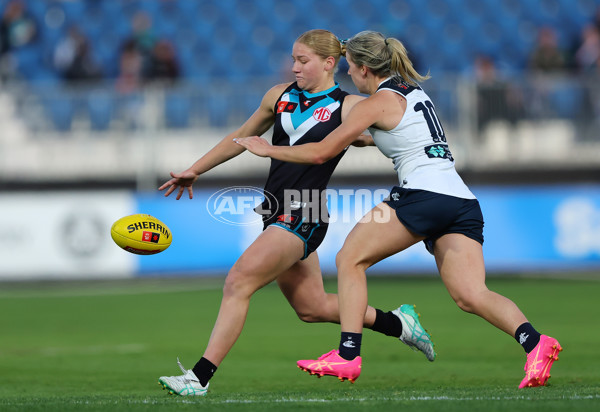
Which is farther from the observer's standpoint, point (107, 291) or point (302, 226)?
point (107, 291)

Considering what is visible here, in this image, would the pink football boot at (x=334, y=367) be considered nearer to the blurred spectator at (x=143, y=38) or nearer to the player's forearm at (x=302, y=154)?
the player's forearm at (x=302, y=154)

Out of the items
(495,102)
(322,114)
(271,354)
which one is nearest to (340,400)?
(322,114)

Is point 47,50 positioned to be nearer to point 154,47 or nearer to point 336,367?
point 154,47

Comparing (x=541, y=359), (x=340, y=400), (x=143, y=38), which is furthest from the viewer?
(x=143, y=38)

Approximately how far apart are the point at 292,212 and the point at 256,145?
0.56 m

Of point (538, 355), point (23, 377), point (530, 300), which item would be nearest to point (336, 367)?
point (538, 355)

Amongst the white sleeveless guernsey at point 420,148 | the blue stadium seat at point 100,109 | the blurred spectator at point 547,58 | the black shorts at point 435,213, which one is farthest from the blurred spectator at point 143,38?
the black shorts at point 435,213

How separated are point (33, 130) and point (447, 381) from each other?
1092 centimetres

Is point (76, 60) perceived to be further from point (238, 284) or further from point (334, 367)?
point (334, 367)

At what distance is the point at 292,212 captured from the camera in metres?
6.55

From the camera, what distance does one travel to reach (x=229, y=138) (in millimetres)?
6961

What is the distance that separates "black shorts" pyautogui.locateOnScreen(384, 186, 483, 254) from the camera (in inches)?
242

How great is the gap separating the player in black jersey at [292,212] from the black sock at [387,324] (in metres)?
0.02

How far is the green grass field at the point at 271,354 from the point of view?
224 inches
